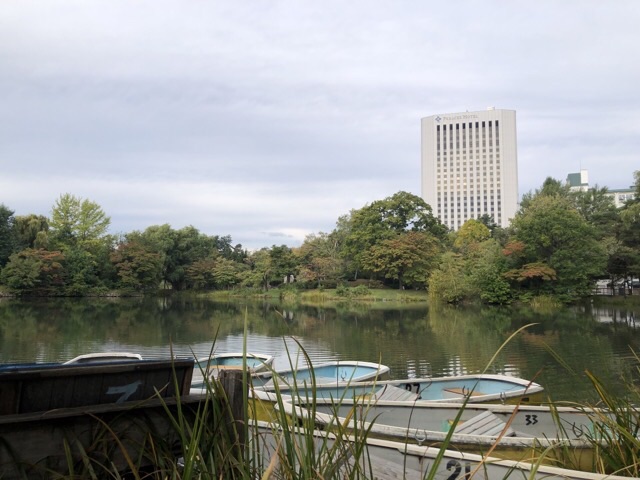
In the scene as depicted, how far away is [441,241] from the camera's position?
38906 millimetres

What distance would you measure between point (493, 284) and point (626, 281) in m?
8.90

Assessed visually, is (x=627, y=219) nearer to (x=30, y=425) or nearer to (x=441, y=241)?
(x=441, y=241)

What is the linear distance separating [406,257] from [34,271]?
21.7m

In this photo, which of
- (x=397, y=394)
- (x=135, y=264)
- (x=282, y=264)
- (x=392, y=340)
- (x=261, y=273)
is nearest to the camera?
(x=397, y=394)

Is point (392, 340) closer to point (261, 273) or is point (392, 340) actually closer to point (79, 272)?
point (261, 273)

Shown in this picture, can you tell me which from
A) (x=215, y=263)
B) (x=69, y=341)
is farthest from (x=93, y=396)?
(x=215, y=263)

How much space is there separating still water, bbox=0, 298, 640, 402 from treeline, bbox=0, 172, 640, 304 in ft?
20.9

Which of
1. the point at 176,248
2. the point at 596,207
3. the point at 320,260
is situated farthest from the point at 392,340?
the point at 176,248

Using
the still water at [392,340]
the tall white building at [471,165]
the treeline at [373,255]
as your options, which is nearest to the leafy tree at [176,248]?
the treeline at [373,255]

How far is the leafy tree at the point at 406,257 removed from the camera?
34.4 meters

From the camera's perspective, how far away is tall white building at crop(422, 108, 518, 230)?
3521 inches

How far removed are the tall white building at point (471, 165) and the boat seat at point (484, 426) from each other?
90.5 metres

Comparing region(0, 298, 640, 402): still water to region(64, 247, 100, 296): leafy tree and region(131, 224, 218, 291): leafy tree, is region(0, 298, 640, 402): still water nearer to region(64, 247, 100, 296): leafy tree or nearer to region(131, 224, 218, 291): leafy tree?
region(64, 247, 100, 296): leafy tree

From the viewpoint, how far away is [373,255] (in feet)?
116
